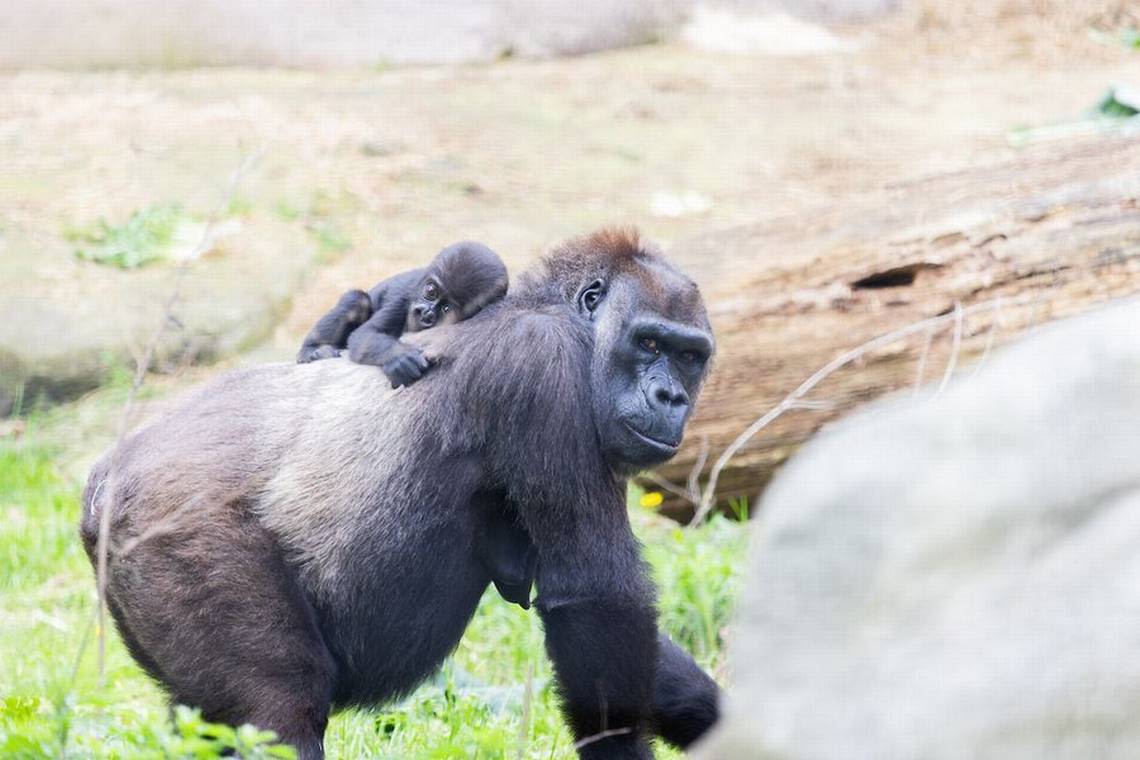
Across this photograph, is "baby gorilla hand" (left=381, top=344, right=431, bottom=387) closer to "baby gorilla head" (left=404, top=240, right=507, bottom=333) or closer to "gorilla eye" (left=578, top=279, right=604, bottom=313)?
"baby gorilla head" (left=404, top=240, right=507, bottom=333)

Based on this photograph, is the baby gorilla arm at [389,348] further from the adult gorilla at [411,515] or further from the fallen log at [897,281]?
the fallen log at [897,281]

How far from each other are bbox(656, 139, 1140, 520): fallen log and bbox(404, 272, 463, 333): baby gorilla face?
1.70 meters

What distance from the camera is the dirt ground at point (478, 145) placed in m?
10.2

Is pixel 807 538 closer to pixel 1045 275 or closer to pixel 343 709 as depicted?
pixel 343 709

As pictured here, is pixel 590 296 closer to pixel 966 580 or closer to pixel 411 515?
pixel 411 515

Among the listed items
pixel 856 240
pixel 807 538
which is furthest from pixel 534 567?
pixel 856 240

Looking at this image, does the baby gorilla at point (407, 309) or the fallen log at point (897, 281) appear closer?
the baby gorilla at point (407, 309)

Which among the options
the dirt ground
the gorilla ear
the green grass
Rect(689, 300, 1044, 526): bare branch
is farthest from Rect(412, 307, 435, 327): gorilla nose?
the dirt ground

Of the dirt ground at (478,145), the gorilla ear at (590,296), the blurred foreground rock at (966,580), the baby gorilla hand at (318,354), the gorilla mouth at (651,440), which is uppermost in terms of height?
the blurred foreground rock at (966,580)

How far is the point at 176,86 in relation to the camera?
41.1ft

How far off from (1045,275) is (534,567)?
285 cm

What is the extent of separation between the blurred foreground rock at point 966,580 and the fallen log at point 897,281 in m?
3.69

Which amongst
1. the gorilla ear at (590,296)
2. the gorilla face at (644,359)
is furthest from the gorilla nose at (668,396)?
the gorilla ear at (590,296)

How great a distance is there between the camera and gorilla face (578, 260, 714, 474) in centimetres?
405
